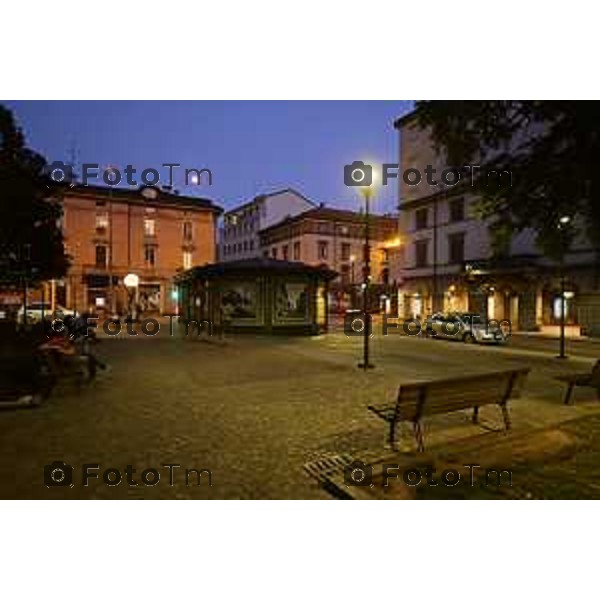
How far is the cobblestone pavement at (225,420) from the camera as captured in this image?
623 cm

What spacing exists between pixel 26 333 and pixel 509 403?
742 inches

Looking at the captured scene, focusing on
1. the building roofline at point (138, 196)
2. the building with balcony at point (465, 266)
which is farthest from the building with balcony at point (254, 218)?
the building with balcony at point (465, 266)

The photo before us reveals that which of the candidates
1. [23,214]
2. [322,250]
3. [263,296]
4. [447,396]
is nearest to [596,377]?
[447,396]

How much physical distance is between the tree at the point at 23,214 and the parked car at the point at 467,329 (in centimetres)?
1872

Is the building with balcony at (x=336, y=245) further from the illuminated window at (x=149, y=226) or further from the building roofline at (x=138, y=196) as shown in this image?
the illuminated window at (x=149, y=226)

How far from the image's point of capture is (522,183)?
10609 mm

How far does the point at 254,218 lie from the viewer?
78.4 meters

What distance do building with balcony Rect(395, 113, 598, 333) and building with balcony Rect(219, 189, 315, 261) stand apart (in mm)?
26211

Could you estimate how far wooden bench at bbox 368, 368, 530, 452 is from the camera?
7.05m

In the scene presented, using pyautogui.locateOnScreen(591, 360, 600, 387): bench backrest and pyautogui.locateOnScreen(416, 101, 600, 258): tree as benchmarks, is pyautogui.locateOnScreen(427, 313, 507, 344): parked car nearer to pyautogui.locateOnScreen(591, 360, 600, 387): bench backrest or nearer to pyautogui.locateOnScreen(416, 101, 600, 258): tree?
pyautogui.locateOnScreen(416, 101, 600, 258): tree

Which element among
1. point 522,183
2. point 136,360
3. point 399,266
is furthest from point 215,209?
point 522,183

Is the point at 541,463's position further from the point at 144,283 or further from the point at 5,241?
the point at 144,283
